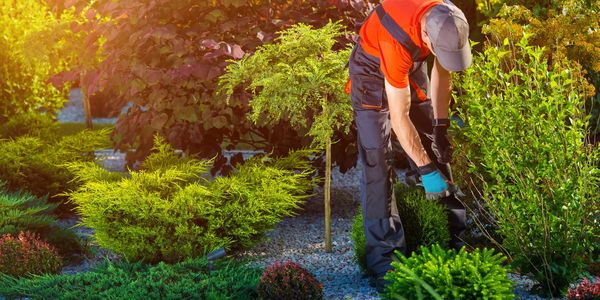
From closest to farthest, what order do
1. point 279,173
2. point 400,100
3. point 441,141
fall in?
point 400,100 < point 441,141 < point 279,173

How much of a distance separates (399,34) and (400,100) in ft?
1.20

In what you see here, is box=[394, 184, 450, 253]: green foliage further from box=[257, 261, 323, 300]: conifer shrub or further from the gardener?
box=[257, 261, 323, 300]: conifer shrub

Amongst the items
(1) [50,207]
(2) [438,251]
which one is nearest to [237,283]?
(2) [438,251]

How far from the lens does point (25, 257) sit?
5.68 metres

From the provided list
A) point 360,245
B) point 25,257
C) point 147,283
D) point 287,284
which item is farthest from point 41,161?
point 287,284

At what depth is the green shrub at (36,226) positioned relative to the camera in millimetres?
6164

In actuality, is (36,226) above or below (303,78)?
below

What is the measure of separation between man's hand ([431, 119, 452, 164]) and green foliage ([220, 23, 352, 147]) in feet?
2.12

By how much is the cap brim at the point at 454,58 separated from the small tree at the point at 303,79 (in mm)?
1141

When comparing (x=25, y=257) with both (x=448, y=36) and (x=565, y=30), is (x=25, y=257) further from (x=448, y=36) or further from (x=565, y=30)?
(x=565, y=30)

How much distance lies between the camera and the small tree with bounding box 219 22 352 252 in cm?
564

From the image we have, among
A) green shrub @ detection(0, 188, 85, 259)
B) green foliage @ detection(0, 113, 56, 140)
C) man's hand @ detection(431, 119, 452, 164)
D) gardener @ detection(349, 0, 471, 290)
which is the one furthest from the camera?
green foliage @ detection(0, 113, 56, 140)

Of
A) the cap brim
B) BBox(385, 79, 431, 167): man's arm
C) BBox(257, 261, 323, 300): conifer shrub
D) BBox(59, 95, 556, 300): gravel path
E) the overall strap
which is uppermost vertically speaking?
the overall strap

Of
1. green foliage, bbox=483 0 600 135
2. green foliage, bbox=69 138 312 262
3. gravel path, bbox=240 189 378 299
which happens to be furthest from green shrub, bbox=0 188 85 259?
green foliage, bbox=483 0 600 135
